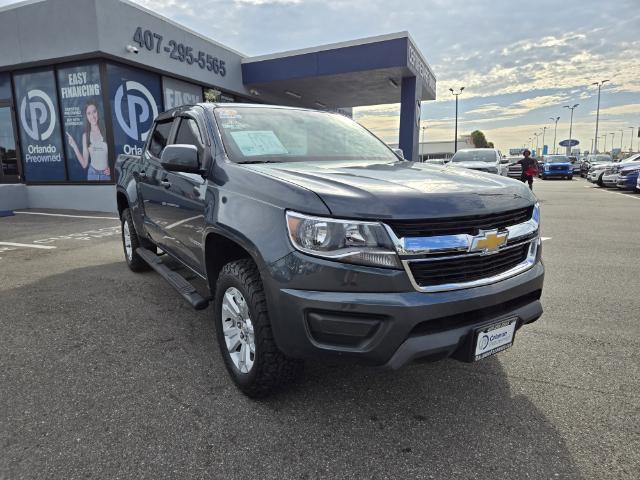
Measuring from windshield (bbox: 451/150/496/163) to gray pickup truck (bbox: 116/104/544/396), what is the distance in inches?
551

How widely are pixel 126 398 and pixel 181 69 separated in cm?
1291

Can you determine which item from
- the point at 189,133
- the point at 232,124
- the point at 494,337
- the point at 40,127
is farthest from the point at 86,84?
the point at 494,337

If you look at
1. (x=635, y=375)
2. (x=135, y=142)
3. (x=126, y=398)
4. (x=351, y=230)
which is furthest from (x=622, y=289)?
(x=135, y=142)

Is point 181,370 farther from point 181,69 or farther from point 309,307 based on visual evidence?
point 181,69

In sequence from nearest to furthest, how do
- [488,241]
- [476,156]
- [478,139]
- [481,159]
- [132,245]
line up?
[488,241] → [132,245] → [481,159] → [476,156] → [478,139]

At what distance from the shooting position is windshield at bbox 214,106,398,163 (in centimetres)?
304

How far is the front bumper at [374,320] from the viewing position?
1.99 m

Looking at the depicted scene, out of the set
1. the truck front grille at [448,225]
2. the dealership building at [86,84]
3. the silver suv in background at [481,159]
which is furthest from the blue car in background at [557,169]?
the truck front grille at [448,225]

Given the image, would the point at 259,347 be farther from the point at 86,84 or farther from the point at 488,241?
the point at 86,84

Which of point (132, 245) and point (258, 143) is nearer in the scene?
point (258, 143)

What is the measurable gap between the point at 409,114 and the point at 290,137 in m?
15.6

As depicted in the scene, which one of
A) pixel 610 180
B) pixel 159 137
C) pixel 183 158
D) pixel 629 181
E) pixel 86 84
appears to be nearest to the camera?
pixel 183 158

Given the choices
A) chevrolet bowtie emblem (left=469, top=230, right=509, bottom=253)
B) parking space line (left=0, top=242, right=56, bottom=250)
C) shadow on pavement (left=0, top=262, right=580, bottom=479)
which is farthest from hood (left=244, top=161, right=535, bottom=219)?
parking space line (left=0, top=242, right=56, bottom=250)

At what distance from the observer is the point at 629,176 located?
688 inches
